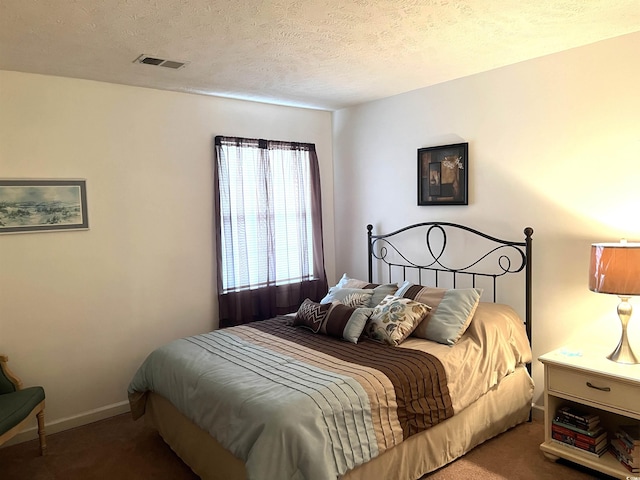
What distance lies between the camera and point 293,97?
160 inches

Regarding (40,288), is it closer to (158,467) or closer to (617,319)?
(158,467)

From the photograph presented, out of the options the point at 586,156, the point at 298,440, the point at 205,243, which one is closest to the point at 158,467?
the point at 298,440

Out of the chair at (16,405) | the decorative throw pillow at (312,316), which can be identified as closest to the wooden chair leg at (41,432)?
the chair at (16,405)

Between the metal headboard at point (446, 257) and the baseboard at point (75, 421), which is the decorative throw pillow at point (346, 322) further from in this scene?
the baseboard at point (75, 421)

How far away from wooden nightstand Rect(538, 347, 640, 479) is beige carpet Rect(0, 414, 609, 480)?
0.34 feet

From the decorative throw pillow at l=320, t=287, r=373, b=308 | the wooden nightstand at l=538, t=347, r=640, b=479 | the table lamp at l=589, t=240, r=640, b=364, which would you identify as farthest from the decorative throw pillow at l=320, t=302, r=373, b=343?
the table lamp at l=589, t=240, r=640, b=364

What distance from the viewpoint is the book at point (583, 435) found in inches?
102

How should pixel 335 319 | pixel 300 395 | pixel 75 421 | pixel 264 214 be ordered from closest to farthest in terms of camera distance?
pixel 300 395 < pixel 335 319 < pixel 75 421 < pixel 264 214

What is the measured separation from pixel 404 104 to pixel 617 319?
2.27 meters

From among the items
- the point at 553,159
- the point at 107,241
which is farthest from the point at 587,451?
the point at 107,241

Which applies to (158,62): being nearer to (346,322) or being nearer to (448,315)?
(346,322)

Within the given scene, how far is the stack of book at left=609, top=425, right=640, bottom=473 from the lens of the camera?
243 centimetres

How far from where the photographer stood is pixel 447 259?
3768 millimetres

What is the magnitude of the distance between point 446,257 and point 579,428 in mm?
1520
